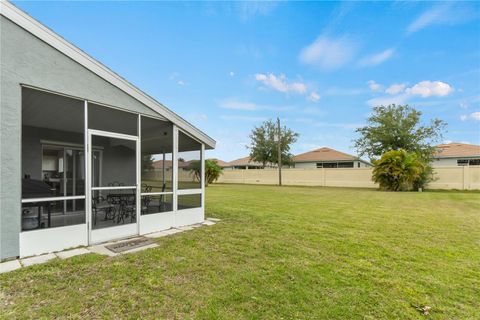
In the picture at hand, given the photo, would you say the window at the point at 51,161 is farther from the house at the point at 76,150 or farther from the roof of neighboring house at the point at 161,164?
the roof of neighboring house at the point at 161,164

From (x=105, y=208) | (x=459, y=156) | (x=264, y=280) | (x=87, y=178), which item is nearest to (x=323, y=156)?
(x=459, y=156)

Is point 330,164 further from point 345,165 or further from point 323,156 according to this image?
point 345,165

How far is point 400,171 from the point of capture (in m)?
16.5

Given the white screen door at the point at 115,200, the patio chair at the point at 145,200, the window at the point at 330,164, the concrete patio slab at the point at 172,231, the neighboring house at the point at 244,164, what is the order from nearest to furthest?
the white screen door at the point at 115,200, the patio chair at the point at 145,200, the concrete patio slab at the point at 172,231, the window at the point at 330,164, the neighboring house at the point at 244,164

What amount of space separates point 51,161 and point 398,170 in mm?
19689

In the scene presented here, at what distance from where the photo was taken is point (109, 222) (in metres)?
5.23

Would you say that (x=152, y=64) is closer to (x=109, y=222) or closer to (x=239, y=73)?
(x=239, y=73)

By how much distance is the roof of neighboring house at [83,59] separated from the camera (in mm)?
3663

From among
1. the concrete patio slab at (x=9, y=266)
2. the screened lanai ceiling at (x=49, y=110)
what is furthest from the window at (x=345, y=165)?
the concrete patio slab at (x=9, y=266)

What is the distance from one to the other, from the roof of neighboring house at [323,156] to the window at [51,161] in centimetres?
2839

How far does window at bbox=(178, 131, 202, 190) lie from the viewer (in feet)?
20.8

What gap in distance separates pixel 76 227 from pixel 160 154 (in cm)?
262

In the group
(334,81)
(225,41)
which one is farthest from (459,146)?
(225,41)

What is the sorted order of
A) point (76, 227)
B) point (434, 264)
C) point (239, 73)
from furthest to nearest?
1. point (239, 73)
2. point (76, 227)
3. point (434, 264)
